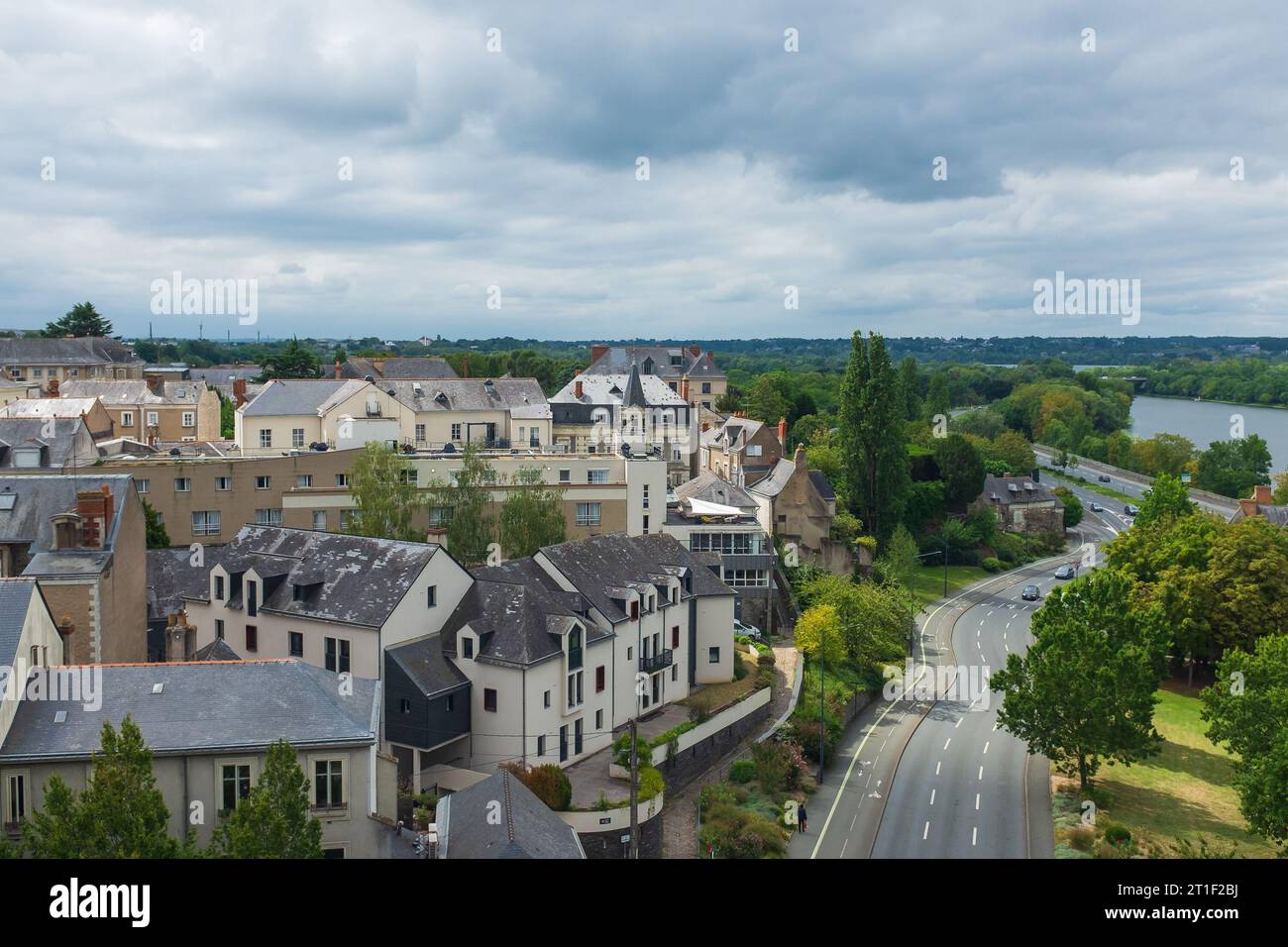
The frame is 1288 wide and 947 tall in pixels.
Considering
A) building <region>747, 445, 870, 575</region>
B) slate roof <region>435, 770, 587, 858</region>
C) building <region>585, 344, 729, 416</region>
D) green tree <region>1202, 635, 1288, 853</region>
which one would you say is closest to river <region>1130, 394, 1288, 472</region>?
building <region>585, 344, 729, 416</region>

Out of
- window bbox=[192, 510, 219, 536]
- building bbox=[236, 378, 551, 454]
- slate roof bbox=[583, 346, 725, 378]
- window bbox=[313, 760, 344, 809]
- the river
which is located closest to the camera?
window bbox=[313, 760, 344, 809]

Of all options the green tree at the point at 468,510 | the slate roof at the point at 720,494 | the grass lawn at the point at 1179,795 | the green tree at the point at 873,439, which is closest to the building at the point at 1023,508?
the green tree at the point at 873,439

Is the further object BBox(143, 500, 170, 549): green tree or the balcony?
BBox(143, 500, 170, 549): green tree

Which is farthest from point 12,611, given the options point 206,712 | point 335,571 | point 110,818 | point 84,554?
point 335,571

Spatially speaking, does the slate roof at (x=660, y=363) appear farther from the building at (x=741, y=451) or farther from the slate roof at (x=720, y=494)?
the slate roof at (x=720, y=494)

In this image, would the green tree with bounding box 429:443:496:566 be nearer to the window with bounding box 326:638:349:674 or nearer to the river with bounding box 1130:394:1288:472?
the window with bounding box 326:638:349:674

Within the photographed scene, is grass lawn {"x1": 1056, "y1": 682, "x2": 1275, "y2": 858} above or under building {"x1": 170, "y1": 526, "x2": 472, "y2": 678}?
under
